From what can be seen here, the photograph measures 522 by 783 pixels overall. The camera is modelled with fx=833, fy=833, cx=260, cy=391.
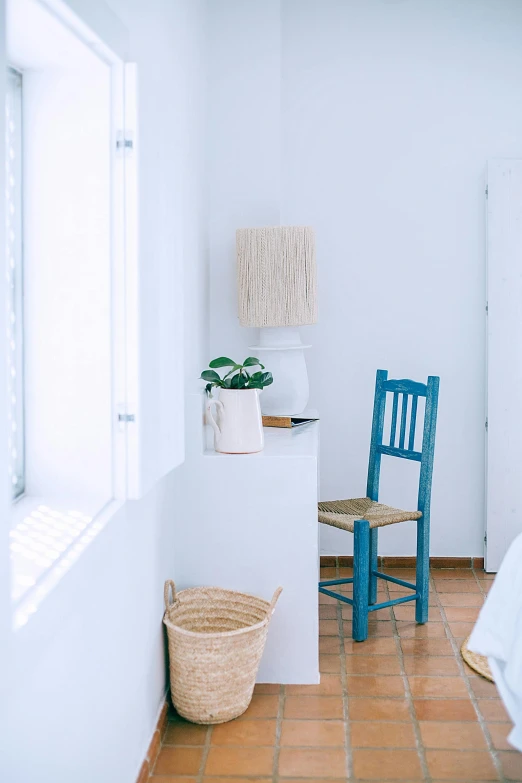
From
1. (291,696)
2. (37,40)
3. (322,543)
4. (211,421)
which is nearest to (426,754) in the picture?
(291,696)

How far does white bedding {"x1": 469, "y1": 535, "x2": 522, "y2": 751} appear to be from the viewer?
216 cm

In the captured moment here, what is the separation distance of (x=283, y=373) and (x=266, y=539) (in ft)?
3.24

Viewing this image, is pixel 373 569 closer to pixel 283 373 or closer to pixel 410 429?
pixel 410 429

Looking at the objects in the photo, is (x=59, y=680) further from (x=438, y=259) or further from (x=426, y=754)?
(x=438, y=259)

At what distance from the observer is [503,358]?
13.7 feet

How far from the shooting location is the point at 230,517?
3016mm

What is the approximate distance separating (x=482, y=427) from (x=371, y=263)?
3.36 ft

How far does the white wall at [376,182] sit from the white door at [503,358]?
96 millimetres

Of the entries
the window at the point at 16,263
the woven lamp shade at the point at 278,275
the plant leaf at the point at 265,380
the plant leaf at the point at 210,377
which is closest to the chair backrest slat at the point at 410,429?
the woven lamp shade at the point at 278,275

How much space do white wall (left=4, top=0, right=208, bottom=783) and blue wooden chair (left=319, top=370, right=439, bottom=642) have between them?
31.4 inches

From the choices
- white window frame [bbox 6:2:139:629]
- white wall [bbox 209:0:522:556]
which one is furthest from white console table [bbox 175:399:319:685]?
white wall [bbox 209:0:522:556]

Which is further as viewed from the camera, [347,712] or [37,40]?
[347,712]

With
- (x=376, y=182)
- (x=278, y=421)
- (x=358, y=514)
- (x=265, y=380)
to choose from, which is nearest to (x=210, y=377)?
(x=265, y=380)

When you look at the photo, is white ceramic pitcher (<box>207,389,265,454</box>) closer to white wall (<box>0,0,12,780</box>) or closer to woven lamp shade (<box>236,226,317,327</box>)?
woven lamp shade (<box>236,226,317,327</box>)
